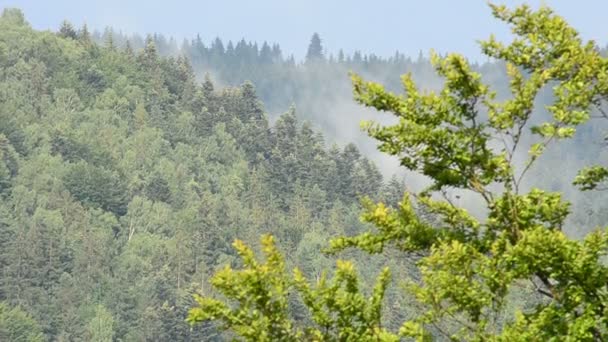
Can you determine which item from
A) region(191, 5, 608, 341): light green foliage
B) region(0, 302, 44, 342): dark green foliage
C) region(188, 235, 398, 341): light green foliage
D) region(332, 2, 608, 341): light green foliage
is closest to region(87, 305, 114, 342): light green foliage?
region(0, 302, 44, 342): dark green foliage

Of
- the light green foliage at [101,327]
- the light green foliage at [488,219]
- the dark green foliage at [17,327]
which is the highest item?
the light green foliage at [101,327]

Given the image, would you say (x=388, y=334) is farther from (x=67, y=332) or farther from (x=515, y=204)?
(x=67, y=332)

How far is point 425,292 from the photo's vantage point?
2145cm

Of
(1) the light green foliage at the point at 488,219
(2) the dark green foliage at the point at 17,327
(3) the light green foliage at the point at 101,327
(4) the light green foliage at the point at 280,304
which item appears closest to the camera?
(4) the light green foliage at the point at 280,304

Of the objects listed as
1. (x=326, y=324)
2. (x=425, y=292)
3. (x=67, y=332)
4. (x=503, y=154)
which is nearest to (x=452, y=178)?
(x=503, y=154)

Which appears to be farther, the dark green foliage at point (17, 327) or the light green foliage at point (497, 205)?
the dark green foliage at point (17, 327)

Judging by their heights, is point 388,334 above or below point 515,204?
below

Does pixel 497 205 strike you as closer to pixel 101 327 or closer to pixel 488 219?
pixel 488 219

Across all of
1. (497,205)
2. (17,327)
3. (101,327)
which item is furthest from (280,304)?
(101,327)

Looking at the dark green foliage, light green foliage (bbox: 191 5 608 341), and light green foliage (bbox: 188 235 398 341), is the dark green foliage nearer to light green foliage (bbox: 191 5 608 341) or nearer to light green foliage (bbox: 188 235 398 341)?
light green foliage (bbox: 191 5 608 341)

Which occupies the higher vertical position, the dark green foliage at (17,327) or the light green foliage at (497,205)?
the dark green foliage at (17,327)

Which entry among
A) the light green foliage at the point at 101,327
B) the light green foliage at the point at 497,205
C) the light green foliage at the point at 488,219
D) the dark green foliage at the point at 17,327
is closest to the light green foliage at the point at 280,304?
the light green foliage at the point at 488,219

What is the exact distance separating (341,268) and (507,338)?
8.74 ft

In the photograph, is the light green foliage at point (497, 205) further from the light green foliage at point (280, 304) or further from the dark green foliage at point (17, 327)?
the dark green foliage at point (17, 327)
